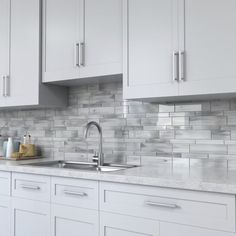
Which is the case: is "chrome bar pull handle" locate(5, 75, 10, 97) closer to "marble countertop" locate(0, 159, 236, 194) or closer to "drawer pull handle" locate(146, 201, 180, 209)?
"marble countertop" locate(0, 159, 236, 194)

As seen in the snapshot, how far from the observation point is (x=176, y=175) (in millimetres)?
1836

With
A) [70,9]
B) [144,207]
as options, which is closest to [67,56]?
[70,9]

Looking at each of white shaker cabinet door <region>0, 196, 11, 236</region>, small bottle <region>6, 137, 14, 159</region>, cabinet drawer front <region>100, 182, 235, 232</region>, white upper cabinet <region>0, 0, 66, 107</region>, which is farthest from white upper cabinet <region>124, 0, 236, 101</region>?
small bottle <region>6, 137, 14, 159</region>

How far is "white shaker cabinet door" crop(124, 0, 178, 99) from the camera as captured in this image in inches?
80.1

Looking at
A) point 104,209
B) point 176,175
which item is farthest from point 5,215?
point 176,175

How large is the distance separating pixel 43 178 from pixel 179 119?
1.02 metres

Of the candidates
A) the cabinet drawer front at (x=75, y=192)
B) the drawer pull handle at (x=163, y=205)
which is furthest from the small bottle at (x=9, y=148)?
the drawer pull handle at (x=163, y=205)

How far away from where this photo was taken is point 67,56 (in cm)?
255

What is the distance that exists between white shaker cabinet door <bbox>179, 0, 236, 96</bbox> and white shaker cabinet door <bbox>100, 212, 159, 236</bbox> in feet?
2.54

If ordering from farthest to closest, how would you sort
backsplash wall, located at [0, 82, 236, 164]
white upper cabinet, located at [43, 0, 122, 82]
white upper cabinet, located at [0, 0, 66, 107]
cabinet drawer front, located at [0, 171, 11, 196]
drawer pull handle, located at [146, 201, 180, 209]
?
1. white upper cabinet, located at [0, 0, 66, 107]
2. cabinet drawer front, located at [0, 171, 11, 196]
3. white upper cabinet, located at [43, 0, 122, 82]
4. backsplash wall, located at [0, 82, 236, 164]
5. drawer pull handle, located at [146, 201, 180, 209]

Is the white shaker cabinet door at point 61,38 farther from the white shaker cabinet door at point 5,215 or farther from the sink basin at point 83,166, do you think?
the white shaker cabinet door at point 5,215

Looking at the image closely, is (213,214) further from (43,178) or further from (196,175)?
(43,178)

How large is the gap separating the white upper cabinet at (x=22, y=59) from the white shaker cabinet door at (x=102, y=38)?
0.47m

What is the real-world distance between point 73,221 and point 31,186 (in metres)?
0.42
